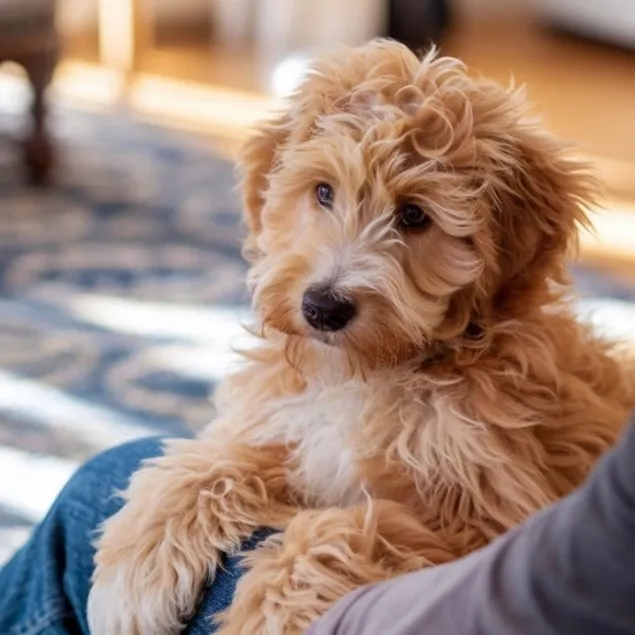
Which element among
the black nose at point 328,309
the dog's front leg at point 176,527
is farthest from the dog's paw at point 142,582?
the black nose at point 328,309

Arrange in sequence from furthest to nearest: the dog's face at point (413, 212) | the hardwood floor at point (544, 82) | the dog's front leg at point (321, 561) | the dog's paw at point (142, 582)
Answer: the hardwood floor at point (544, 82) < the dog's face at point (413, 212) < the dog's paw at point (142, 582) < the dog's front leg at point (321, 561)

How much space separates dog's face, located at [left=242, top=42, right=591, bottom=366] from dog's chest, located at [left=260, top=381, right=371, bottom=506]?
0.08 metres

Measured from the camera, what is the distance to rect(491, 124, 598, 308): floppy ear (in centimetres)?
134

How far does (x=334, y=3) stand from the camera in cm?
516

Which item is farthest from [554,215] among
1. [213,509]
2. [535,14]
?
[535,14]

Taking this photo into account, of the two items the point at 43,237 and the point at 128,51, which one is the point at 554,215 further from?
the point at 128,51

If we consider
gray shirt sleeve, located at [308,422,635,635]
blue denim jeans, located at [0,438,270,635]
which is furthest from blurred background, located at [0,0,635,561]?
gray shirt sleeve, located at [308,422,635,635]

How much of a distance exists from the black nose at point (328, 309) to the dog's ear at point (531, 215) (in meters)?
0.19

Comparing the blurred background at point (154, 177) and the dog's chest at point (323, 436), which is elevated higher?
the dog's chest at point (323, 436)

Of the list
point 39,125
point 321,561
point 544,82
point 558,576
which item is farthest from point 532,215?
point 544,82

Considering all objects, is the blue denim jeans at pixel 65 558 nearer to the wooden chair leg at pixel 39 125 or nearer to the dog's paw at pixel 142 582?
the dog's paw at pixel 142 582

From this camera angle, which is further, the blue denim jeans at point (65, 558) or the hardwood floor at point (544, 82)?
the hardwood floor at point (544, 82)

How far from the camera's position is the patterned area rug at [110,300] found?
94.7 inches

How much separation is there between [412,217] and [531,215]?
0.14 m
